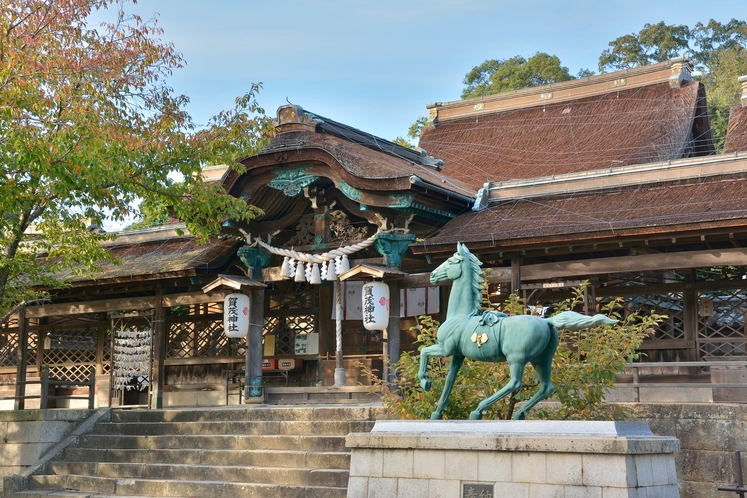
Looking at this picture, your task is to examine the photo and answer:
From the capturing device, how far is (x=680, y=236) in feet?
44.4

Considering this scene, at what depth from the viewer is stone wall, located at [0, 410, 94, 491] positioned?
14.3m

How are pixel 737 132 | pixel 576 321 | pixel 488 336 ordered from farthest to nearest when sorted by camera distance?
pixel 737 132 < pixel 488 336 < pixel 576 321

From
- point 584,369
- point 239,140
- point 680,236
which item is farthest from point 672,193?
point 239,140

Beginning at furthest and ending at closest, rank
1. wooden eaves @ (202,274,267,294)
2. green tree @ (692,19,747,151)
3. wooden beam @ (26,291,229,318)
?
green tree @ (692,19,747,151)
wooden beam @ (26,291,229,318)
wooden eaves @ (202,274,267,294)

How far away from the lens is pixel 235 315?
55.8ft

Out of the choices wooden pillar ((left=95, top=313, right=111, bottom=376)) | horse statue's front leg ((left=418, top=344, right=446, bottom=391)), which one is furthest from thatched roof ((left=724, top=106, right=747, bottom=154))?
wooden pillar ((left=95, top=313, right=111, bottom=376))

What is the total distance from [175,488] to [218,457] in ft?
2.53

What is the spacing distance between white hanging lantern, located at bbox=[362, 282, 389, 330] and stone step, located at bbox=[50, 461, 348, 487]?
401cm

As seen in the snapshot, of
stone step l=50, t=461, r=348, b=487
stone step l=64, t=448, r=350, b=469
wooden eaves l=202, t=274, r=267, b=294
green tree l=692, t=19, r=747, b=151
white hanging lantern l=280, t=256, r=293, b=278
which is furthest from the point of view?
green tree l=692, t=19, r=747, b=151

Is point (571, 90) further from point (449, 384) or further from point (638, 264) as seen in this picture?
point (449, 384)

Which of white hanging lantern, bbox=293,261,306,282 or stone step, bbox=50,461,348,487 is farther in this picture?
white hanging lantern, bbox=293,261,306,282

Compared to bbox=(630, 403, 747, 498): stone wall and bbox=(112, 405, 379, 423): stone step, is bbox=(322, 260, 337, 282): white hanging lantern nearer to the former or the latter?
bbox=(112, 405, 379, 423): stone step

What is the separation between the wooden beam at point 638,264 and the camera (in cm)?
1352

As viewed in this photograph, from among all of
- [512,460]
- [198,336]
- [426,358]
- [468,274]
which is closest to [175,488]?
[426,358]
